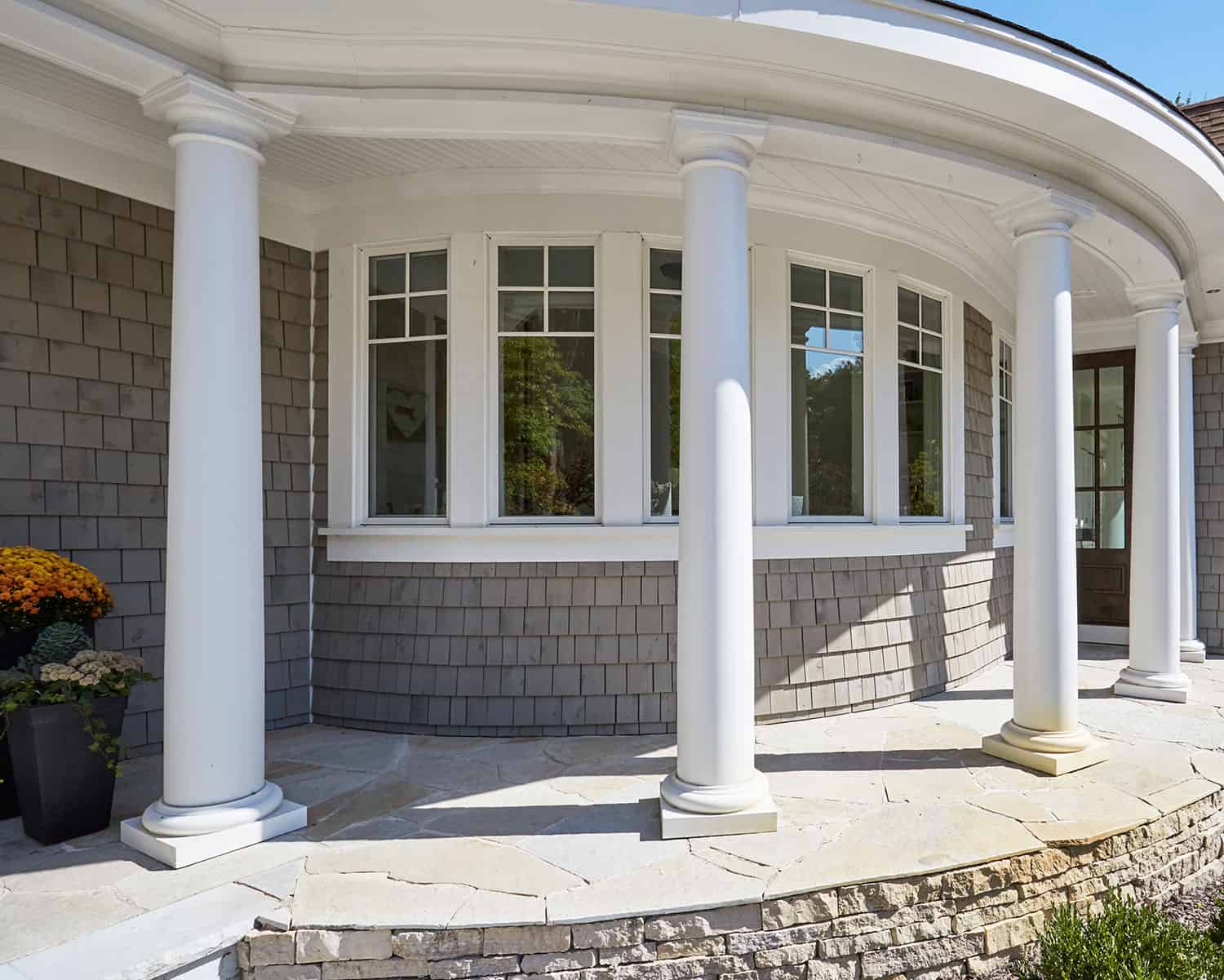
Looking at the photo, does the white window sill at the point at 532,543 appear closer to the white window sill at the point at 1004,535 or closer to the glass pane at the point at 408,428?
the glass pane at the point at 408,428

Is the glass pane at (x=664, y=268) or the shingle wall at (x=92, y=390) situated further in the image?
the glass pane at (x=664, y=268)

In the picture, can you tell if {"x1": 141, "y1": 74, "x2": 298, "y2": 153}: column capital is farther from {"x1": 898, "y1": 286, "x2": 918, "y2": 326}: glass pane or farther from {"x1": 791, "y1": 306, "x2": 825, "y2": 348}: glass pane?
{"x1": 898, "y1": 286, "x2": 918, "y2": 326}: glass pane

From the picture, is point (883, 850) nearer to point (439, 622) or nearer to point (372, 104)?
→ point (439, 622)

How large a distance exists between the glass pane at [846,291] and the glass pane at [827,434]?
0.97 feet

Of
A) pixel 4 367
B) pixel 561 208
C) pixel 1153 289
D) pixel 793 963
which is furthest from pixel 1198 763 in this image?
A: pixel 4 367

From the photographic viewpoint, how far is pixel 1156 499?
17.3 feet

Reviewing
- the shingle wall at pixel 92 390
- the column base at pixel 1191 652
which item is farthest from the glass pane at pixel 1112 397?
the shingle wall at pixel 92 390

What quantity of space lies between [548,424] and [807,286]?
1.68 metres

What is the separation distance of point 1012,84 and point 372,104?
2314 mm

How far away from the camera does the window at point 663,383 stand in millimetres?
4512

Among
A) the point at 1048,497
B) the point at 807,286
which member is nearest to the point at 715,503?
the point at 1048,497

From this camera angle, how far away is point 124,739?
3.98 metres

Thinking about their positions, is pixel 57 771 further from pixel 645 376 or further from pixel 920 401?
pixel 920 401

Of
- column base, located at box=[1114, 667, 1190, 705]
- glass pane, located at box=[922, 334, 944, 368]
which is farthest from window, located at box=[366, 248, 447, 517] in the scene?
column base, located at box=[1114, 667, 1190, 705]
